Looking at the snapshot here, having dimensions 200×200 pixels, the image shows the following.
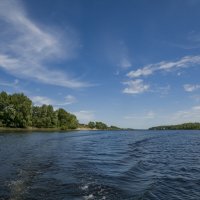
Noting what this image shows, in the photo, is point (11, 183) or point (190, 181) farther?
point (190, 181)

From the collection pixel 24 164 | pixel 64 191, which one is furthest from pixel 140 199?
pixel 24 164

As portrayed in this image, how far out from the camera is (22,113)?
13300cm

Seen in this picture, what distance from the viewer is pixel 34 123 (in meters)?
150

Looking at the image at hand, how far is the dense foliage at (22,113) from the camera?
131 meters

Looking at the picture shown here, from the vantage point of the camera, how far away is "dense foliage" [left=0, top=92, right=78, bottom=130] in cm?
13062

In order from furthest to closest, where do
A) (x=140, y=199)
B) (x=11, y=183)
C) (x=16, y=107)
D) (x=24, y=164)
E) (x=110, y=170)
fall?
(x=16, y=107)
(x=24, y=164)
(x=110, y=170)
(x=11, y=183)
(x=140, y=199)

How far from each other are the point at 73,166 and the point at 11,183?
8.84 metres

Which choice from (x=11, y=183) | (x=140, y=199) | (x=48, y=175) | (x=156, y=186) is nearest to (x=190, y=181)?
(x=156, y=186)

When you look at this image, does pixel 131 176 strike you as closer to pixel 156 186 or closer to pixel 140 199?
pixel 156 186

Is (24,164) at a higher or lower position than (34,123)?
lower

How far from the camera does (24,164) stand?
1039 inches

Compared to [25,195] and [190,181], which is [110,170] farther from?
[25,195]

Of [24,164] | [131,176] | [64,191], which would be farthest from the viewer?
[24,164]

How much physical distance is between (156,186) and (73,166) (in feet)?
32.2
